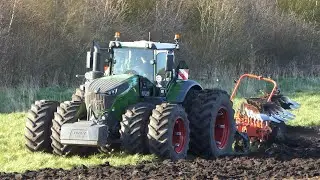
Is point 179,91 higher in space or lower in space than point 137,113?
higher

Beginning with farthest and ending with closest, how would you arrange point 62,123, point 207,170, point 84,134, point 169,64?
point 169,64 → point 62,123 → point 84,134 → point 207,170

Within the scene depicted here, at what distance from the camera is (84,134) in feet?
32.1

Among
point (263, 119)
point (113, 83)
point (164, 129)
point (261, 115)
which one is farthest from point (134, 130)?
point (261, 115)

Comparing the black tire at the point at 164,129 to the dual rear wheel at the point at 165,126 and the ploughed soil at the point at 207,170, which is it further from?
the ploughed soil at the point at 207,170

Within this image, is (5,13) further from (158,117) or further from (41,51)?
(158,117)

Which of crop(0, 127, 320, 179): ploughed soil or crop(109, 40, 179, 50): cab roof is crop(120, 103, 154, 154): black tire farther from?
crop(109, 40, 179, 50): cab roof

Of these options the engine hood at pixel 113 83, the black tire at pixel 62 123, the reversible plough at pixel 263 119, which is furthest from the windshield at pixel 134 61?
the reversible plough at pixel 263 119

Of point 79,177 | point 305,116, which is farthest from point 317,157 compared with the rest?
point 305,116

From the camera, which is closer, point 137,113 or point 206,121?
point 137,113

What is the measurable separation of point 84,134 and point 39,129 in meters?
1.10

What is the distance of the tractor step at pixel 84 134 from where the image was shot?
31.8 feet

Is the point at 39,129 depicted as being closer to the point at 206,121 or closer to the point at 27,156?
the point at 27,156

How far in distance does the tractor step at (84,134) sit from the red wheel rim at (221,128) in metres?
2.71

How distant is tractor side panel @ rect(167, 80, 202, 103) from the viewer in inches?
437
